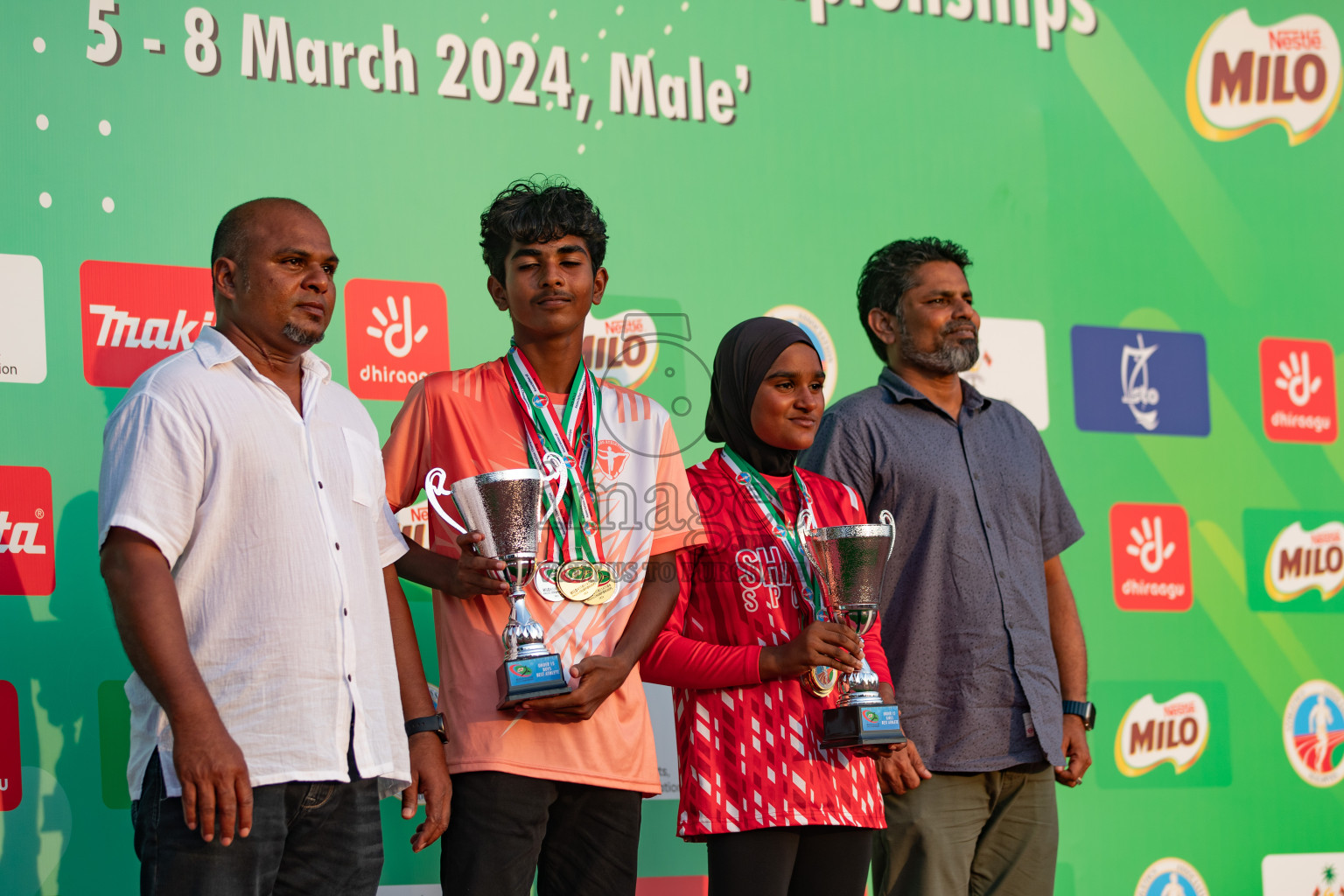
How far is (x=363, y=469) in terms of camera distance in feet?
7.66

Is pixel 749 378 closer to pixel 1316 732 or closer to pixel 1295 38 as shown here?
pixel 1316 732

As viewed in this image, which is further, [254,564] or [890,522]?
[890,522]

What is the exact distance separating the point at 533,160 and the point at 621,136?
28 cm

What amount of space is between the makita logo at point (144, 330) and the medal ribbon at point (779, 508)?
4.45ft

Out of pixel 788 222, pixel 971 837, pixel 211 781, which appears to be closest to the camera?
pixel 211 781

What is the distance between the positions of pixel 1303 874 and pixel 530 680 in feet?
10.6

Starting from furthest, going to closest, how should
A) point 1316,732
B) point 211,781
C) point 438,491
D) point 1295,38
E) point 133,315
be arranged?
point 1295,38 < point 1316,732 < point 133,315 < point 438,491 < point 211,781

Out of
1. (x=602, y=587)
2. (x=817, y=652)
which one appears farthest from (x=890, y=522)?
(x=602, y=587)

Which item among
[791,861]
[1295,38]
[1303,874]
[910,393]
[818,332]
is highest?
[1295,38]

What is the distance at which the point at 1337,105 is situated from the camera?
15.7ft

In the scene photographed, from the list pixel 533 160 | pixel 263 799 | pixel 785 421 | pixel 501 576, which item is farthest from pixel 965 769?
pixel 533 160

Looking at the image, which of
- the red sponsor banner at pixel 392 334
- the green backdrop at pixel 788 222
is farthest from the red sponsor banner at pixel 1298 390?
the red sponsor banner at pixel 392 334

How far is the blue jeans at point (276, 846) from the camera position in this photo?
6.50ft

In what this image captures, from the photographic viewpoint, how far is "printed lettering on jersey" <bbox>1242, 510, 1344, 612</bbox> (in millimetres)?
4473
